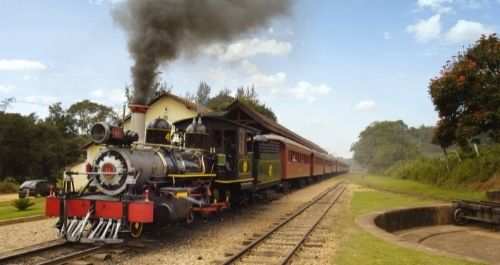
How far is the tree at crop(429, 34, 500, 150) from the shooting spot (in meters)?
15.4

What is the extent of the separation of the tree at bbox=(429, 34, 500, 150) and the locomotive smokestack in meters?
11.5

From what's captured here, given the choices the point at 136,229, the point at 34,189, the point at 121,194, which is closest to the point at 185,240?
the point at 136,229

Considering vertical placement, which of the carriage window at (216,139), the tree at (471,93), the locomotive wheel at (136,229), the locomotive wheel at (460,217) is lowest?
the locomotive wheel at (460,217)

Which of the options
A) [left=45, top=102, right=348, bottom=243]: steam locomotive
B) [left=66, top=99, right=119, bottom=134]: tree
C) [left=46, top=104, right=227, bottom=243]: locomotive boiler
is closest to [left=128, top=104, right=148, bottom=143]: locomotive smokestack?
[left=45, top=102, right=348, bottom=243]: steam locomotive

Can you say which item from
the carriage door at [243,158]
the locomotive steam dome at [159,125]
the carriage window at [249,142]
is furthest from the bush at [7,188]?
the locomotive steam dome at [159,125]

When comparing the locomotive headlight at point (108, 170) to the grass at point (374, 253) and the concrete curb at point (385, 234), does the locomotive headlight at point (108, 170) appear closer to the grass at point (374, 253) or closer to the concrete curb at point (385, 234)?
the grass at point (374, 253)

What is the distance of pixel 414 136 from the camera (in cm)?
12444

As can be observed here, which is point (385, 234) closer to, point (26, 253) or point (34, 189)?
point (26, 253)

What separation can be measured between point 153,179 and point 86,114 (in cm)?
5146

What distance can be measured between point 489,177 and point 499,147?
262 cm

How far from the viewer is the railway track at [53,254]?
7297 millimetres

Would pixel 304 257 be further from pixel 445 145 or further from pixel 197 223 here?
pixel 445 145

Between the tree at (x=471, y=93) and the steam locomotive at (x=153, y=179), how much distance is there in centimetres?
790

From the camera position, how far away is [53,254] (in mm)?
8039
